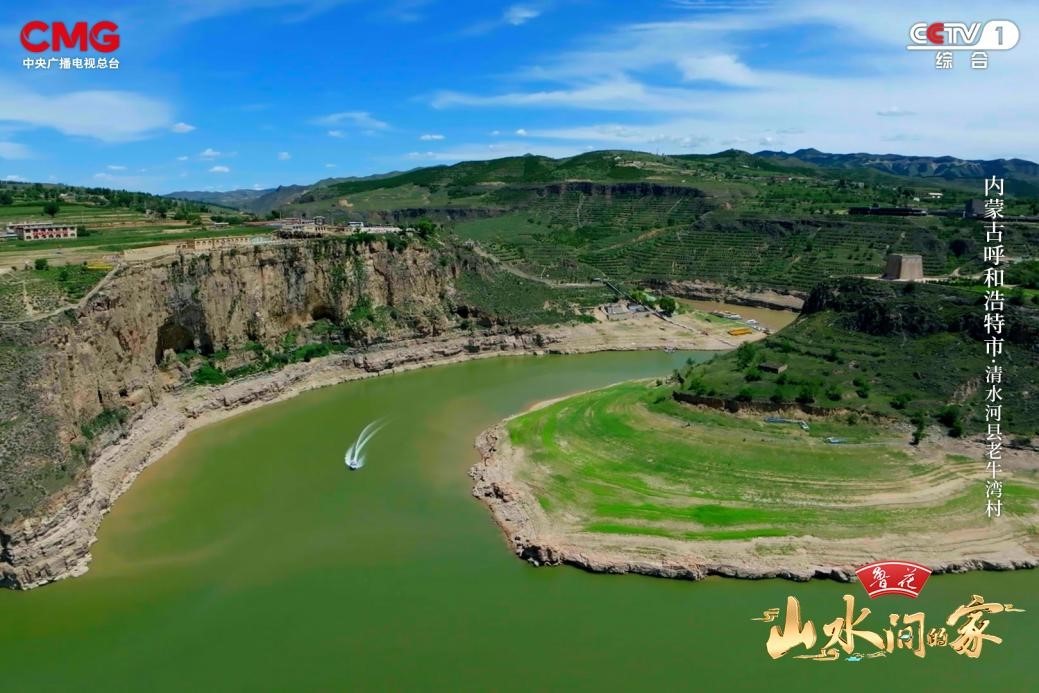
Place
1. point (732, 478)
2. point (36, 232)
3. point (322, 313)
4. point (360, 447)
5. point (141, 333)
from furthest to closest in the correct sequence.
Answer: point (322, 313) < point (36, 232) < point (141, 333) < point (360, 447) < point (732, 478)

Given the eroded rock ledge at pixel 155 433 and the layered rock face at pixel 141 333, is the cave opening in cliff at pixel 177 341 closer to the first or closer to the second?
the layered rock face at pixel 141 333

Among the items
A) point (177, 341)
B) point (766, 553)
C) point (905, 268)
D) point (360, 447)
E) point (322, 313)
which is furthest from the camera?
point (322, 313)

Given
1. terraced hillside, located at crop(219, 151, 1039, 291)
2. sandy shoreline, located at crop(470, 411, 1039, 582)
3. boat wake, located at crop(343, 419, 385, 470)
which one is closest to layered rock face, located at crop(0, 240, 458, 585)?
boat wake, located at crop(343, 419, 385, 470)

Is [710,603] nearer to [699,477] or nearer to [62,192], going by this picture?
[699,477]

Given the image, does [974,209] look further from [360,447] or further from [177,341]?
[177,341]

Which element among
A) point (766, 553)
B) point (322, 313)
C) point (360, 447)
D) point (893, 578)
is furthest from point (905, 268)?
point (322, 313)

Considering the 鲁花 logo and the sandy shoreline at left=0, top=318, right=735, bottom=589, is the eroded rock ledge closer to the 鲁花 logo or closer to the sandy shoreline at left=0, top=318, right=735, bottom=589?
the sandy shoreline at left=0, top=318, right=735, bottom=589
